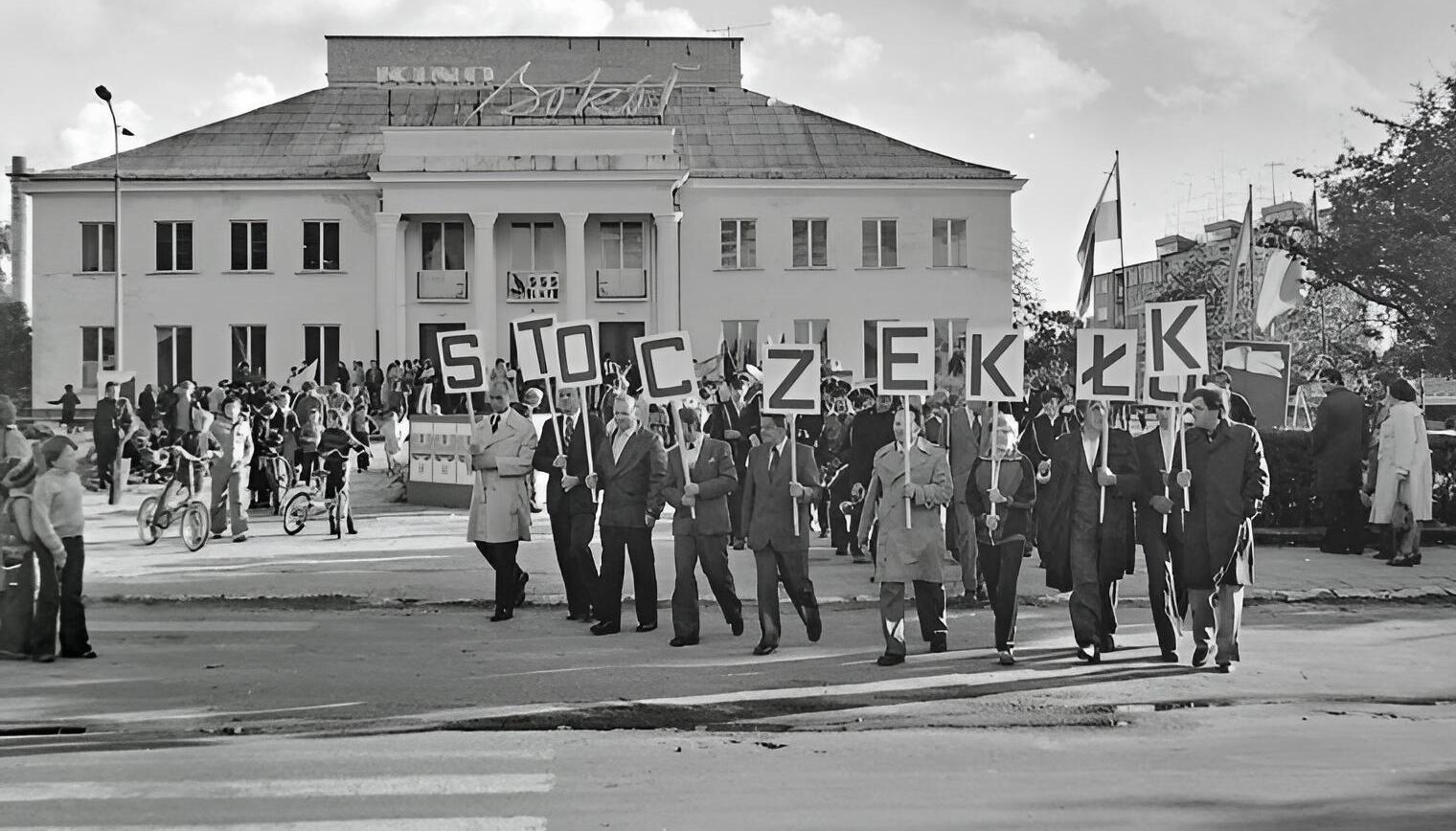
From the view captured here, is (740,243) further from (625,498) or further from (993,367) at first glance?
(625,498)

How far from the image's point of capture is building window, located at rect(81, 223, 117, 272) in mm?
47750

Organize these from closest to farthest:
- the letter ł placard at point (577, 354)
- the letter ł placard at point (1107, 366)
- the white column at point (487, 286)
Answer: the letter ł placard at point (1107, 366), the letter ł placard at point (577, 354), the white column at point (487, 286)

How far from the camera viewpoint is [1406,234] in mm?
30562

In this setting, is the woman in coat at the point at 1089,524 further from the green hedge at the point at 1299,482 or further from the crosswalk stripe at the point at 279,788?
the green hedge at the point at 1299,482

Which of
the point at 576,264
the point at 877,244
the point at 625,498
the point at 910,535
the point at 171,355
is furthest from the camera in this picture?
the point at 877,244

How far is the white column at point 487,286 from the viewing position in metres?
47.0

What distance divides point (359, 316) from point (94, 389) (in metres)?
8.55

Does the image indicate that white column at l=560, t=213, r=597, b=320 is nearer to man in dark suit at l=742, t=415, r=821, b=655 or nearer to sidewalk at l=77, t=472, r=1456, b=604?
sidewalk at l=77, t=472, r=1456, b=604

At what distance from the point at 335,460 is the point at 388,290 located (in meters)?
27.3

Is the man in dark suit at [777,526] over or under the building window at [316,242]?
under

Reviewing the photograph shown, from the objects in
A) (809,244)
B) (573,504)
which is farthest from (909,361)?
(809,244)

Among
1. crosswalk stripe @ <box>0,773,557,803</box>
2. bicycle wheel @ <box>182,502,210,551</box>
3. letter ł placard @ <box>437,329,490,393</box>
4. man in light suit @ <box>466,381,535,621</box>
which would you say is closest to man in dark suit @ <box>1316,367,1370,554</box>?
man in light suit @ <box>466,381,535,621</box>

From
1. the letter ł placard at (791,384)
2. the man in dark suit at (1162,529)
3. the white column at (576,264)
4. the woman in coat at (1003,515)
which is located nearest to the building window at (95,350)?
the white column at (576,264)

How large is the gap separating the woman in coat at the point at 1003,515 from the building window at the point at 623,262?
37111 millimetres
